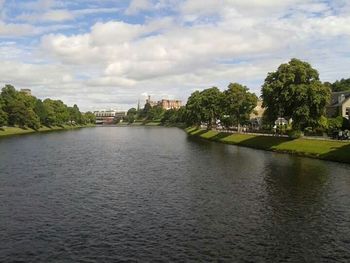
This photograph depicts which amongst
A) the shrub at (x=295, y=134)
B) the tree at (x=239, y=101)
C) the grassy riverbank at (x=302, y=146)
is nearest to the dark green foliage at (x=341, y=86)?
the tree at (x=239, y=101)

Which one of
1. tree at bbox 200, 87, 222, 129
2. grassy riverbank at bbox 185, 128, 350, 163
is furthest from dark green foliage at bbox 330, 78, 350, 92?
grassy riverbank at bbox 185, 128, 350, 163

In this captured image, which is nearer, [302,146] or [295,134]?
[302,146]

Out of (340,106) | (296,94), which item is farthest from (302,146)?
(340,106)

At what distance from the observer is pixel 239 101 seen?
138 metres

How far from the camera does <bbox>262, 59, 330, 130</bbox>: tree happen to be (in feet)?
285

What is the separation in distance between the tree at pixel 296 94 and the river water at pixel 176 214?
25912mm

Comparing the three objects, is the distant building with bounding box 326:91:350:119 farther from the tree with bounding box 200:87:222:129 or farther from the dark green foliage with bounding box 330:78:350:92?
the dark green foliage with bounding box 330:78:350:92

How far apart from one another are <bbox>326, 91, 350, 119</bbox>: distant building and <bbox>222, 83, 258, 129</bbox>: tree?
23.7 metres

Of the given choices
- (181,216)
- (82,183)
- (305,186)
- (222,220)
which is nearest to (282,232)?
(222,220)

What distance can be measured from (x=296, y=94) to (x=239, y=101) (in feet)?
164

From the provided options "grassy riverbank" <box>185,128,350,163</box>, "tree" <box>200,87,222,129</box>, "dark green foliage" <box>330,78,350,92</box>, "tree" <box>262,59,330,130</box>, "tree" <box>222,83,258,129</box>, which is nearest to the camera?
"grassy riverbank" <box>185,128,350,163</box>

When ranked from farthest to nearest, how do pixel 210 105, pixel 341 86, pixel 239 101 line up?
1. pixel 341 86
2. pixel 210 105
3. pixel 239 101

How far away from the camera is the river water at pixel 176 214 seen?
89.1ft

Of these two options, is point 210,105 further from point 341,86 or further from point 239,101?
point 341,86
